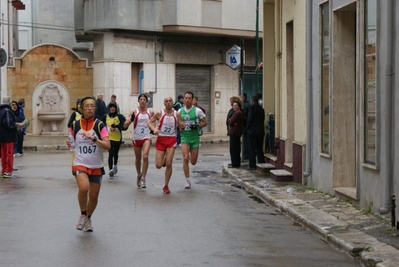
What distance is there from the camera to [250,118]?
2130cm

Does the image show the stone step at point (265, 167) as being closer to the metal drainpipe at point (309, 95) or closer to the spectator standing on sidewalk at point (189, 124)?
the spectator standing on sidewalk at point (189, 124)

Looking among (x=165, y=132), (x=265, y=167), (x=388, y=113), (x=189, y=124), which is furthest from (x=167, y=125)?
(x=388, y=113)

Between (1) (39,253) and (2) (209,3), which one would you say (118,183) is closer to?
(1) (39,253)

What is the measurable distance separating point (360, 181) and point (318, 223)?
170 centimetres

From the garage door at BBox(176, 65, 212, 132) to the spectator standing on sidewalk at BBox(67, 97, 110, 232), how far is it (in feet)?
86.9

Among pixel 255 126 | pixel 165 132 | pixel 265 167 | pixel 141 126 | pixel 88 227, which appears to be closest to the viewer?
pixel 88 227

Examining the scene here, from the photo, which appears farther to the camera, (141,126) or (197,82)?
(197,82)

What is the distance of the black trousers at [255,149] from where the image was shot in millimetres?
21266

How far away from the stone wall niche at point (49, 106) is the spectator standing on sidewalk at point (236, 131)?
51.9ft

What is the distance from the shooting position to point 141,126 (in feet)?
59.5

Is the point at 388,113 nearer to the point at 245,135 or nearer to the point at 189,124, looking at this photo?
the point at 189,124

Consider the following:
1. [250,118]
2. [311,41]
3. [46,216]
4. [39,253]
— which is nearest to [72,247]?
[39,253]

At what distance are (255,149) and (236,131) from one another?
107cm

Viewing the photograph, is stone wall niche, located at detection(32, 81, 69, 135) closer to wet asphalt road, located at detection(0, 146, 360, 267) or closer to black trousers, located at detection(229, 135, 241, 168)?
black trousers, located at detection(229, 135, 241, 168)
